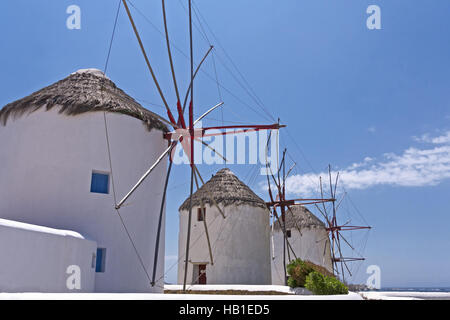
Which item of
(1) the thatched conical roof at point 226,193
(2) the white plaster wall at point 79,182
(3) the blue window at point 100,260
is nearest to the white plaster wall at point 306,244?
(1) the thatched conical roof at point 226,193

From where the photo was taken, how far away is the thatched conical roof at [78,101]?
12812mm

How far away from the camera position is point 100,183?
42.2 ft

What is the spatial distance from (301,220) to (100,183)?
2017 centimetres

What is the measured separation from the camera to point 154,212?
45.7 ft

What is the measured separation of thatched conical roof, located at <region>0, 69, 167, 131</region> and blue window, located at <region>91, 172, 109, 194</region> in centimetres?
196

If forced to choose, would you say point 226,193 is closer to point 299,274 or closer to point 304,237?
point 299,274

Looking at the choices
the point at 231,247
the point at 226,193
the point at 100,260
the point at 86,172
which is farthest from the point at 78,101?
the point at 231,247

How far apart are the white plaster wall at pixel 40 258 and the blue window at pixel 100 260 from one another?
23.5 inches

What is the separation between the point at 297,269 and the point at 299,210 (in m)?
15.7

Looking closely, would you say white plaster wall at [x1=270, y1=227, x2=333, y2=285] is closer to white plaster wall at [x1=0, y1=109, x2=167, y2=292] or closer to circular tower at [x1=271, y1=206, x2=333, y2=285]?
circular tower at [x1=271, y1=206, x2=333, y2=285]

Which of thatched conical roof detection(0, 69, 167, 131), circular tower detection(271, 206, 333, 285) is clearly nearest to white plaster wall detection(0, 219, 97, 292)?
thatched conical roof detection(0, 69, 167, 131)

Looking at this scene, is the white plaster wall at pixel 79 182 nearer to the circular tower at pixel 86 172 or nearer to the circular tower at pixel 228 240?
the circular tower at pixel 86 172
